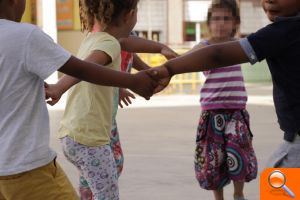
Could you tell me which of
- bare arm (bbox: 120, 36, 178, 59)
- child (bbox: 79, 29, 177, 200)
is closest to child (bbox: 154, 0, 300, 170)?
child (bbox: 79, 29, 177, 200)

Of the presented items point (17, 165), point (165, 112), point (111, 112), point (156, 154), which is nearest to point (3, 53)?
point (17, 165)

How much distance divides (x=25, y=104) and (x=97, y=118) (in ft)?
2.78

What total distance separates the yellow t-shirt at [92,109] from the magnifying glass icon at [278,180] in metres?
1.39

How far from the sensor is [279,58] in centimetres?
288

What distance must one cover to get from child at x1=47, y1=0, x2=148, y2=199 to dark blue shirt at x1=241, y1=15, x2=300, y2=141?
1046 millimetres

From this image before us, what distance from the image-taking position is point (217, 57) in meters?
2.92

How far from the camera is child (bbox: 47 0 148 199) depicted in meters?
3.80

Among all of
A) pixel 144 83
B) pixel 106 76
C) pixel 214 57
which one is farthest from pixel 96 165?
pixel 214 57

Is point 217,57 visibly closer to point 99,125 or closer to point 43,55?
point 43,55

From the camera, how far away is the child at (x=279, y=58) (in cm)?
282

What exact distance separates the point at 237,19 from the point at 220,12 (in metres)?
0.16

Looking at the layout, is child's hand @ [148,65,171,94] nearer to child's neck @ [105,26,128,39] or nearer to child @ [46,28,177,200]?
child's neck @ [105,26,128,39]

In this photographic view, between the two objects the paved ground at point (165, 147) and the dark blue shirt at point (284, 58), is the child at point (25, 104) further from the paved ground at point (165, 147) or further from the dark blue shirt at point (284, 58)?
the paved ground at point (165, 147)

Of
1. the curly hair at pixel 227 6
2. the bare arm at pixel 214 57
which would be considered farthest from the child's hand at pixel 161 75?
the curly hair at pixel 227 6
